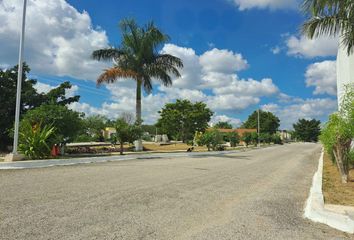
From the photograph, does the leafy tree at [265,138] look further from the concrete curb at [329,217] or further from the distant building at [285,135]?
the concrete curb at [329,217]

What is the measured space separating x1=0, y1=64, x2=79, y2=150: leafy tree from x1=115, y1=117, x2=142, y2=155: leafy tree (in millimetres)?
4575

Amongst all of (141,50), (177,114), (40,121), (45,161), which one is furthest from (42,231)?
(177,114)

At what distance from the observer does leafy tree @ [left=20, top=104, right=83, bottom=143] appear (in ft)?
63.6

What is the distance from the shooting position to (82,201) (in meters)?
7.73

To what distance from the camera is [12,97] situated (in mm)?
25578

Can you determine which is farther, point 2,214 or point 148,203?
point 148,203

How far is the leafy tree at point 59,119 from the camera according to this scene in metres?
19.4

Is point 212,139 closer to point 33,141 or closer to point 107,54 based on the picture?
point 107,54

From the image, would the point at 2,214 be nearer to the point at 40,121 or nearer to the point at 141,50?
the point at 40,121

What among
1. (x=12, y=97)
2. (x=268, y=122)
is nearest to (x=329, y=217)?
(x=12, y=97)

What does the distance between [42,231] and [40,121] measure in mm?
14874

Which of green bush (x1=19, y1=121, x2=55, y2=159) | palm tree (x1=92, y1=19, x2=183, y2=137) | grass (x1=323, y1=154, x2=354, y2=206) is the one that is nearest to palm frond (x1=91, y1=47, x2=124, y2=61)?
palm tree (x1=92, y1=19, x2=183, y2=137)

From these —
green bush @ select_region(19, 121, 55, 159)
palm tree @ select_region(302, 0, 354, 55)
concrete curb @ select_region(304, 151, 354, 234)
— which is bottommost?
concrete curb @ select_region(304, 151, 354, 234)

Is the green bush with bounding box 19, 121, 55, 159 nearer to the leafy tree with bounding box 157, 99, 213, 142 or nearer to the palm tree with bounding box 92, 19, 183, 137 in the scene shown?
the palm tree with bounding box 92, 19, 183, 137
